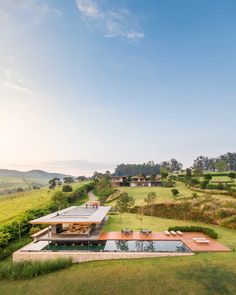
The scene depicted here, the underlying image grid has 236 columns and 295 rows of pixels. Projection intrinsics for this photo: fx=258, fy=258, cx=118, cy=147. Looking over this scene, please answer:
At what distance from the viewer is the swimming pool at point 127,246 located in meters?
23.9

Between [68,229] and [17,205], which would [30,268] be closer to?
[68,229]

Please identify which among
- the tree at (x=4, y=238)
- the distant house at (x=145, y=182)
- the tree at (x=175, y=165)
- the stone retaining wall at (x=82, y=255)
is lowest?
the stone retaining wall at (x=82, y=255)

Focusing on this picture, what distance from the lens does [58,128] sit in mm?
51062

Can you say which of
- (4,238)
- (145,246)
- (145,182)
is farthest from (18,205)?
(145,246)

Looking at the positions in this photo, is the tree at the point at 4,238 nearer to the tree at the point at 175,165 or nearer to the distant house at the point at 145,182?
the distant house at the point at 145,182

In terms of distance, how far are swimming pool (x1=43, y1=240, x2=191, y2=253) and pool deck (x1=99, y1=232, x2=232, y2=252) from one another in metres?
0.82

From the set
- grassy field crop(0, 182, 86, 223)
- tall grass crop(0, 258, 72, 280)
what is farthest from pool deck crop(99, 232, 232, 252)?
grassy field crop(0, 182, 86, 223)

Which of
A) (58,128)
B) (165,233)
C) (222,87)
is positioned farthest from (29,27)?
(222,87)

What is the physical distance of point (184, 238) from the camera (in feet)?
93.0

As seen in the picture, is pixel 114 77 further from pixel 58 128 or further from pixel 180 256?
pixel 180 256

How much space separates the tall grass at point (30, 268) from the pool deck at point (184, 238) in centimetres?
633

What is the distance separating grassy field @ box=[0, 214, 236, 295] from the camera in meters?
17.3

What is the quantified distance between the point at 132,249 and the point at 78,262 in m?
5.10

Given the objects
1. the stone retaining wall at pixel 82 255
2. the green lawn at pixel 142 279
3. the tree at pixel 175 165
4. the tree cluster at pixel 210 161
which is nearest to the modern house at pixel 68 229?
the stone retaining wall at pixel 82 255
